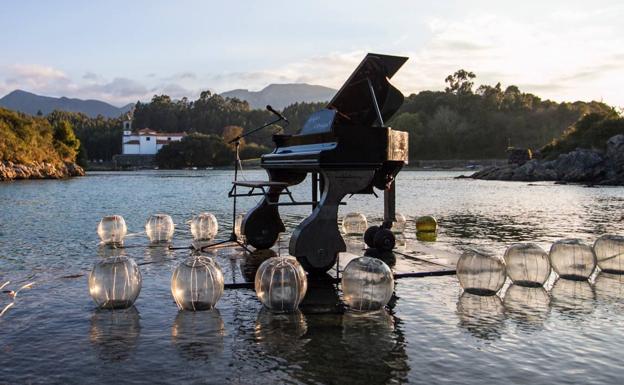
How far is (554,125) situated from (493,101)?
1823 centimetres

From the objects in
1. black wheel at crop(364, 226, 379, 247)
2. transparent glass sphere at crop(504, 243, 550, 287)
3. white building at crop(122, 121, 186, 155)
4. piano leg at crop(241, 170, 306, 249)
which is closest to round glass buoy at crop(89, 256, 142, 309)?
piano leg at crop(241, 170, 306, 249)

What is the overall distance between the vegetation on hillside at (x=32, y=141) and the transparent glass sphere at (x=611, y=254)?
97304 millimetres

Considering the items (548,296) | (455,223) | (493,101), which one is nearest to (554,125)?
(493,101)

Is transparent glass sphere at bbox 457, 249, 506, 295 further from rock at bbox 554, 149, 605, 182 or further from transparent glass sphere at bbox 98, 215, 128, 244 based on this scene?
rock at bbox 554, 149, 605, 182

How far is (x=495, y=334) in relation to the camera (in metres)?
7.14

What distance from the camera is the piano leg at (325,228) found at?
9.67 m

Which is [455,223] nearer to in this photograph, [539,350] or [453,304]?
[453,304]

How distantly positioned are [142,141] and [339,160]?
180 meters

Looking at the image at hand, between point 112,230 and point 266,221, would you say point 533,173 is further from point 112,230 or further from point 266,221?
point 112,230

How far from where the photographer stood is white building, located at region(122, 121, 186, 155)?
180 metres

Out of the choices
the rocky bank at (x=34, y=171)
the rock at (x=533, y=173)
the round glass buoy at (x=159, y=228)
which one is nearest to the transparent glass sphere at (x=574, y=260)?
the round glass buoy at (x=159, y=228)

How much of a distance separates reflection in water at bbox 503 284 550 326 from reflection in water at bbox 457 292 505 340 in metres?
0.16

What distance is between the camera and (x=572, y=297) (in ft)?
30.1

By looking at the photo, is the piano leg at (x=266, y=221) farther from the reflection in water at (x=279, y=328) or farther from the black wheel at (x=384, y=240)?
the reflection in water at (x=279, y=328)
